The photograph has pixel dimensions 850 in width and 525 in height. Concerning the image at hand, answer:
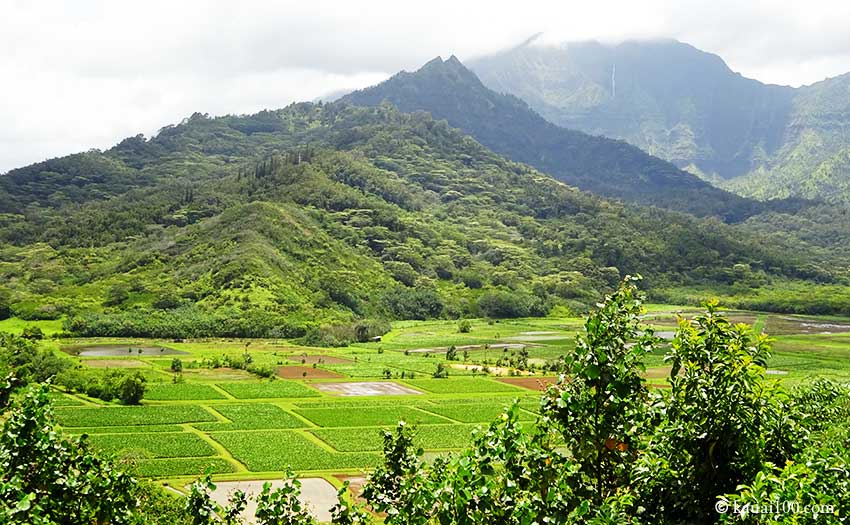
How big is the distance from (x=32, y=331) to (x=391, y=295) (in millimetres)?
96326

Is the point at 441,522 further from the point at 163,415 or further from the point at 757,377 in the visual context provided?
the point at 163,415

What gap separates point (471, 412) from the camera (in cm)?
8294

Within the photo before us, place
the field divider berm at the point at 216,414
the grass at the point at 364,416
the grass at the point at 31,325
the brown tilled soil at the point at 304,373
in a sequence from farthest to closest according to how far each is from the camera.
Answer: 1. the grass at the point at 31,325
2. the brown tilled soil at the point at 304,373
3. the grass at the point at 364,416
4. the field divider berm at the point at 216,414

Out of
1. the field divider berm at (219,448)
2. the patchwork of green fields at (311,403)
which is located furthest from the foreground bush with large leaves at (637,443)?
the field divider berm at (219,448)

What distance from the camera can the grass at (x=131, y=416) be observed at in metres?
→ 69.8

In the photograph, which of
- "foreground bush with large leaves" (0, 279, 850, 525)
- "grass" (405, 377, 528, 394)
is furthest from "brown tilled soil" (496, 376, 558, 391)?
"foreground bush with large leaves" (0, 279, 850, 525)

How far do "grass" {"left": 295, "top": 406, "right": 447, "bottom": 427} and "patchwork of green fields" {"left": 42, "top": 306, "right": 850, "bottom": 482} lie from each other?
0.19 meters

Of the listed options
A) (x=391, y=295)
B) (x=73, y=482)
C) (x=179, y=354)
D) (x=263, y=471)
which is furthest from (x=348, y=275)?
(x=73, y=482)

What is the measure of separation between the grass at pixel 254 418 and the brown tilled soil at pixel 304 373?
771 inches

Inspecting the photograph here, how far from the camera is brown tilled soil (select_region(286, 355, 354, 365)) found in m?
118

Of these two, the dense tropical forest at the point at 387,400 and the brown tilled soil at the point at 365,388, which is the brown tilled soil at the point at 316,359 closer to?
the dense tropical forest at the point at 387,400

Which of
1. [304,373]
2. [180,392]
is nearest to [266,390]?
[180,392]

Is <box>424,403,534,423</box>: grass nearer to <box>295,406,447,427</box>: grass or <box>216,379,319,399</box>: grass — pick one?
<box>295,406,447,427</box>: grass

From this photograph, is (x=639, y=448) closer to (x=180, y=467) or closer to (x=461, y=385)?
(x=180, y=467)
